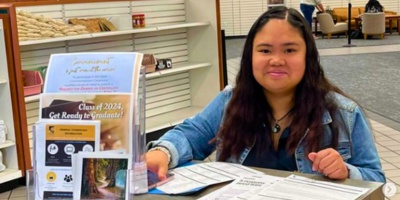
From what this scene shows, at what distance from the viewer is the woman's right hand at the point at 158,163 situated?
1.55m

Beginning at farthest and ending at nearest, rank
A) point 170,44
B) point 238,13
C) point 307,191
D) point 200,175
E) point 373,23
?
1. point 238,13
2. point 373,23
3. point 170,44
4. point 200,175
5. point 307,191

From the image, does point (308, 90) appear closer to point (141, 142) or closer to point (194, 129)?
point (194, 129)

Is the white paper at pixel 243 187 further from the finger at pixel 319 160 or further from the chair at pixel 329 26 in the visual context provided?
the chair at pixel 329 26

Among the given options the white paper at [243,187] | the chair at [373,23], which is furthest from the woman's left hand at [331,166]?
the chair at [373,23]

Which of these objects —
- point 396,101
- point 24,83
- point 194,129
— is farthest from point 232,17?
point 194,129

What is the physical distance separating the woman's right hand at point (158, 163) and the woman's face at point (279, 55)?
A: 0.40 m

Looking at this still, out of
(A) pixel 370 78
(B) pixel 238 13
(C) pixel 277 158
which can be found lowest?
(A) pixel 370 78

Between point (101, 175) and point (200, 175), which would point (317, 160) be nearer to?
point (200, 175)

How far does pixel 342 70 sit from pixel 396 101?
283cm

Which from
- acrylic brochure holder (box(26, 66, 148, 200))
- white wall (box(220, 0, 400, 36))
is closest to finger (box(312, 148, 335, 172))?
acrylic brochure holder (box(26, 66, 148, 200))

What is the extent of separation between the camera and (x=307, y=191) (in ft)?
4.29

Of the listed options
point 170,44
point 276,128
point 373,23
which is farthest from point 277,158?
point 373,23

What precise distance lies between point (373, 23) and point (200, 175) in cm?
1427

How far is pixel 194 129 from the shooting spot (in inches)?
74.7
